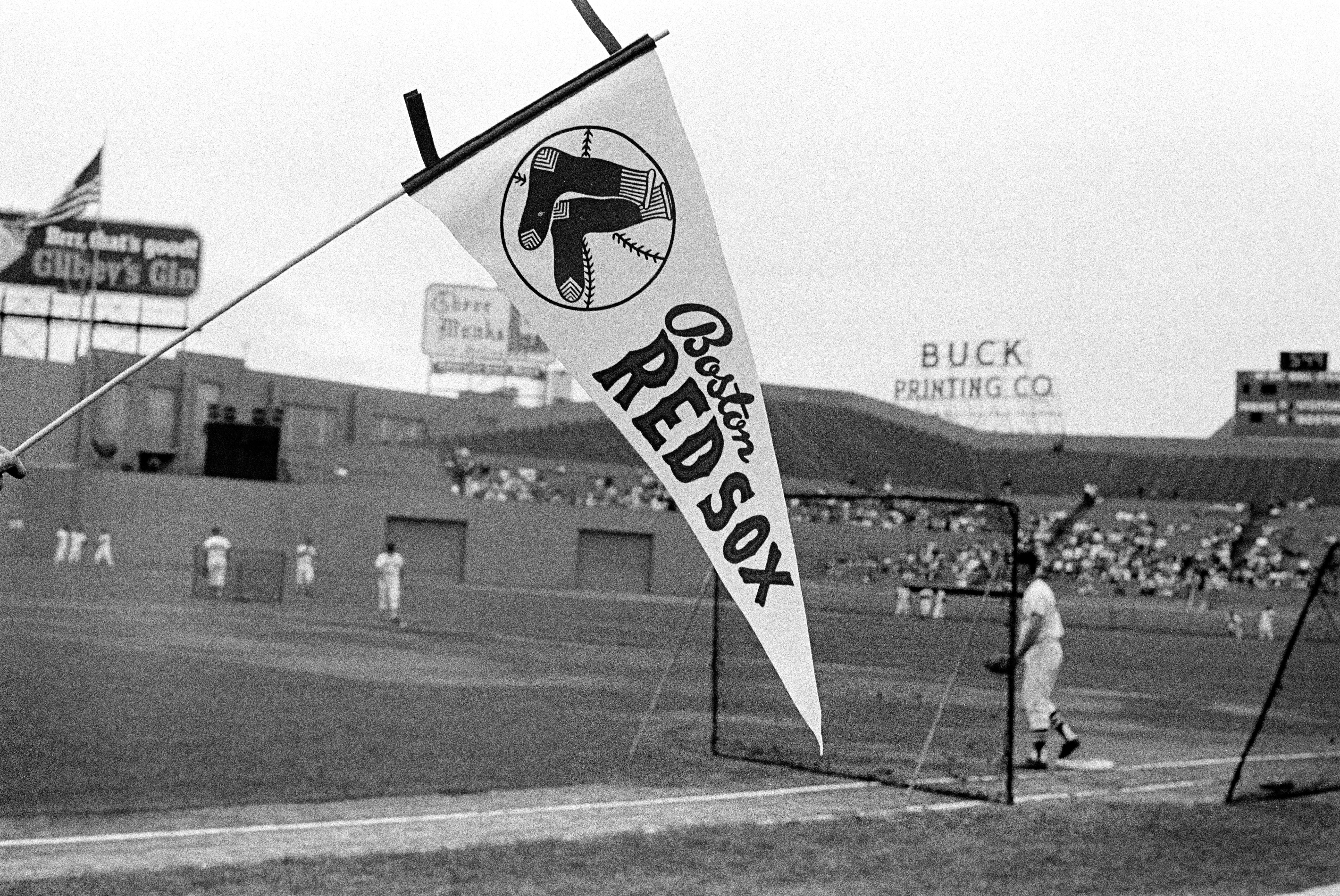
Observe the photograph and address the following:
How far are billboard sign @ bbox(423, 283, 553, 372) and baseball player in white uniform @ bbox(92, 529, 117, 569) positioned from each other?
30915 millimetres

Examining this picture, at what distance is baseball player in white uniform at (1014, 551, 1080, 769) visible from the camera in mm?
14102

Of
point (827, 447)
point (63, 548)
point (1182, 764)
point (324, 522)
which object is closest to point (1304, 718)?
point (1182, 764)

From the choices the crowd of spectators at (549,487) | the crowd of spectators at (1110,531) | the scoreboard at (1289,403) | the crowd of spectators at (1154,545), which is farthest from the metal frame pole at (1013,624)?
the scoreboard at (1289,403)

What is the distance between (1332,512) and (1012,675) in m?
59.6

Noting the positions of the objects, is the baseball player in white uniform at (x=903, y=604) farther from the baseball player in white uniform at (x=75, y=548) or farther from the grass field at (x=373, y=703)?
the baseball player in white uniform at (x=75, y=548)

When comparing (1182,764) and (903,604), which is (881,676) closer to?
(903,604)

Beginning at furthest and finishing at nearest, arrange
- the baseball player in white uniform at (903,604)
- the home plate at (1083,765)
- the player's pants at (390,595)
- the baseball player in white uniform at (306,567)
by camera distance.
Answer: the baseball player in white uniform at (306,567), the player's pants at (390,595), the baseball player in white uniform at (903,604), the home plate at (1083,765)

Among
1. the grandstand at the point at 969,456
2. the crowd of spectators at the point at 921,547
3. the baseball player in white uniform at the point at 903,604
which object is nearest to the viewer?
the baseball player in white uniform at the point at 903,604

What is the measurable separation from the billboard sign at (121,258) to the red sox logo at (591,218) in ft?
186

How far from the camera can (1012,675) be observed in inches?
506

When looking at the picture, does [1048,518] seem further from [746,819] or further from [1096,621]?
[746,819]

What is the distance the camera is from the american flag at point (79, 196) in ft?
110

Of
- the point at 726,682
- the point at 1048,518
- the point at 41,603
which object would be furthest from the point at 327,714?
the point at 1048,518

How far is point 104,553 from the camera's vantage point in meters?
47.1
